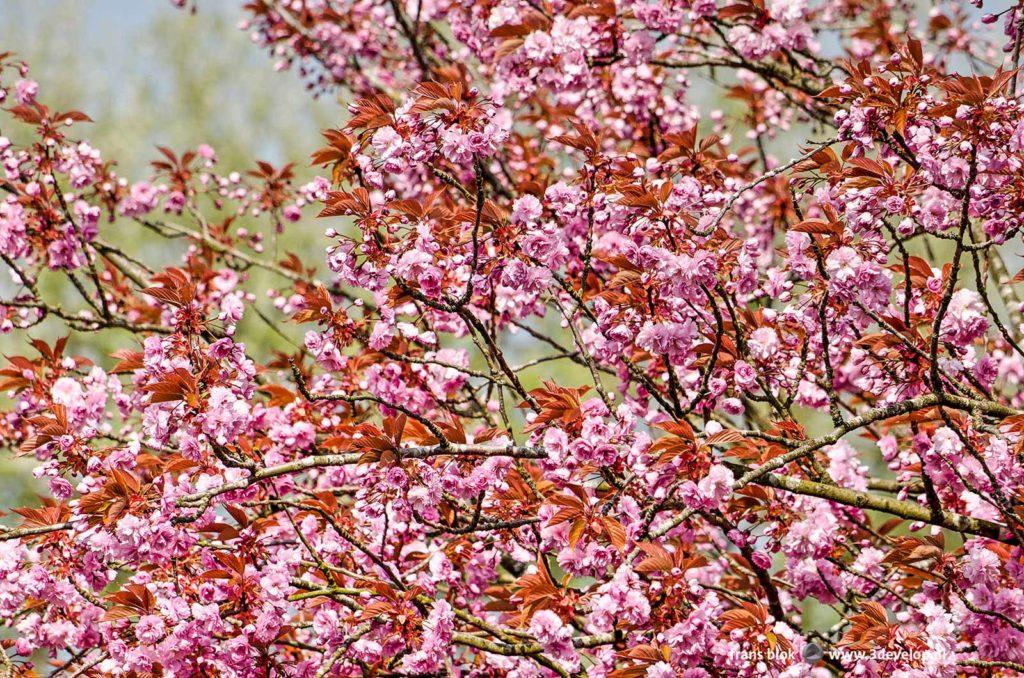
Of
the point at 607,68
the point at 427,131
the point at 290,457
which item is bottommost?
the point at 290,457

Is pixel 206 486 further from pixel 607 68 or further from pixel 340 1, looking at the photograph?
pixel 340 1

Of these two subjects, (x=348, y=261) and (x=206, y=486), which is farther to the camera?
(x=206, y=486)

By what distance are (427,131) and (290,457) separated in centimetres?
155

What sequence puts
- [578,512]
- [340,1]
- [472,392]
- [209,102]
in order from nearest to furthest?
[578,512], [472,392], [340,1], [209,102]

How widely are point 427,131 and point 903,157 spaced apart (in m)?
1.47

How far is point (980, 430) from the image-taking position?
9.05ft

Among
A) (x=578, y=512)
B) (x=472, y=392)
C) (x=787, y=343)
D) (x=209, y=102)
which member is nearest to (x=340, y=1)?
(x=472, y=392)

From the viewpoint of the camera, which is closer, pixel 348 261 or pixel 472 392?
pixel 348 261

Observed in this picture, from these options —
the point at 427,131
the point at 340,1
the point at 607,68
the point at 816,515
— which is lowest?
the point at 816,515

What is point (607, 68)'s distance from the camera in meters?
4.54

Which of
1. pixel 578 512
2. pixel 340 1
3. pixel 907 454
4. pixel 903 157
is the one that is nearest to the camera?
pixel 578 512

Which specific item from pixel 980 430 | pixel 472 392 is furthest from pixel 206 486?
pixel 980 430

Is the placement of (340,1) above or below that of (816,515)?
above

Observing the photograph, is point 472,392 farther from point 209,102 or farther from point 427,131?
point 209,102
